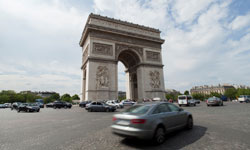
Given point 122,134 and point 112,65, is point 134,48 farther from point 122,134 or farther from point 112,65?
point 122,134

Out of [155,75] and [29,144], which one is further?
[155,75]

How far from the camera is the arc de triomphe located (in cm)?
2592

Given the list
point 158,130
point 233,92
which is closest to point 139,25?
point 158,130

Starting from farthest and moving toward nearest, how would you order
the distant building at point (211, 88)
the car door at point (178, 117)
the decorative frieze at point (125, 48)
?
the distant building at point (211, 88) < the decorative frieze at point (125, 48) < the car door at point (178, 117)

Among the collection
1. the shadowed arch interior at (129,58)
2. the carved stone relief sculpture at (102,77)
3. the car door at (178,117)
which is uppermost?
the shadowed arch interior at (129,58)

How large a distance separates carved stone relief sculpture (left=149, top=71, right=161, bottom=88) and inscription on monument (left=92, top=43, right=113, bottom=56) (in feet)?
33.8

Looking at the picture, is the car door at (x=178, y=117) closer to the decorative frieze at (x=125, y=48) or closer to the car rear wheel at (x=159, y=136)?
the car rear wheel at (x=159, y=136)

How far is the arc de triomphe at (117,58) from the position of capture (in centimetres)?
2592

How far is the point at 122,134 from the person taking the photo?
400 cm

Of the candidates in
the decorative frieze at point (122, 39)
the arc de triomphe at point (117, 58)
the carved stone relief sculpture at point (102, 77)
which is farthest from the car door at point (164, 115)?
the decorative frieze at point (122, 39)

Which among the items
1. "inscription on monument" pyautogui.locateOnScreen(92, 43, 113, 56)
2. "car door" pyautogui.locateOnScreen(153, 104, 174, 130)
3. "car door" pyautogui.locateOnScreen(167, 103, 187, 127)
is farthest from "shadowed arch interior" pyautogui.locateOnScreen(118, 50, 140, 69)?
"car door" pyautogui.locateOnScreen(153, 104, 174, 130)

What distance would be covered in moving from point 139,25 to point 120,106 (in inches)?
811

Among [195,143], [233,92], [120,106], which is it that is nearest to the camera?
[195,143]

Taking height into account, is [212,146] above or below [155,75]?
below
